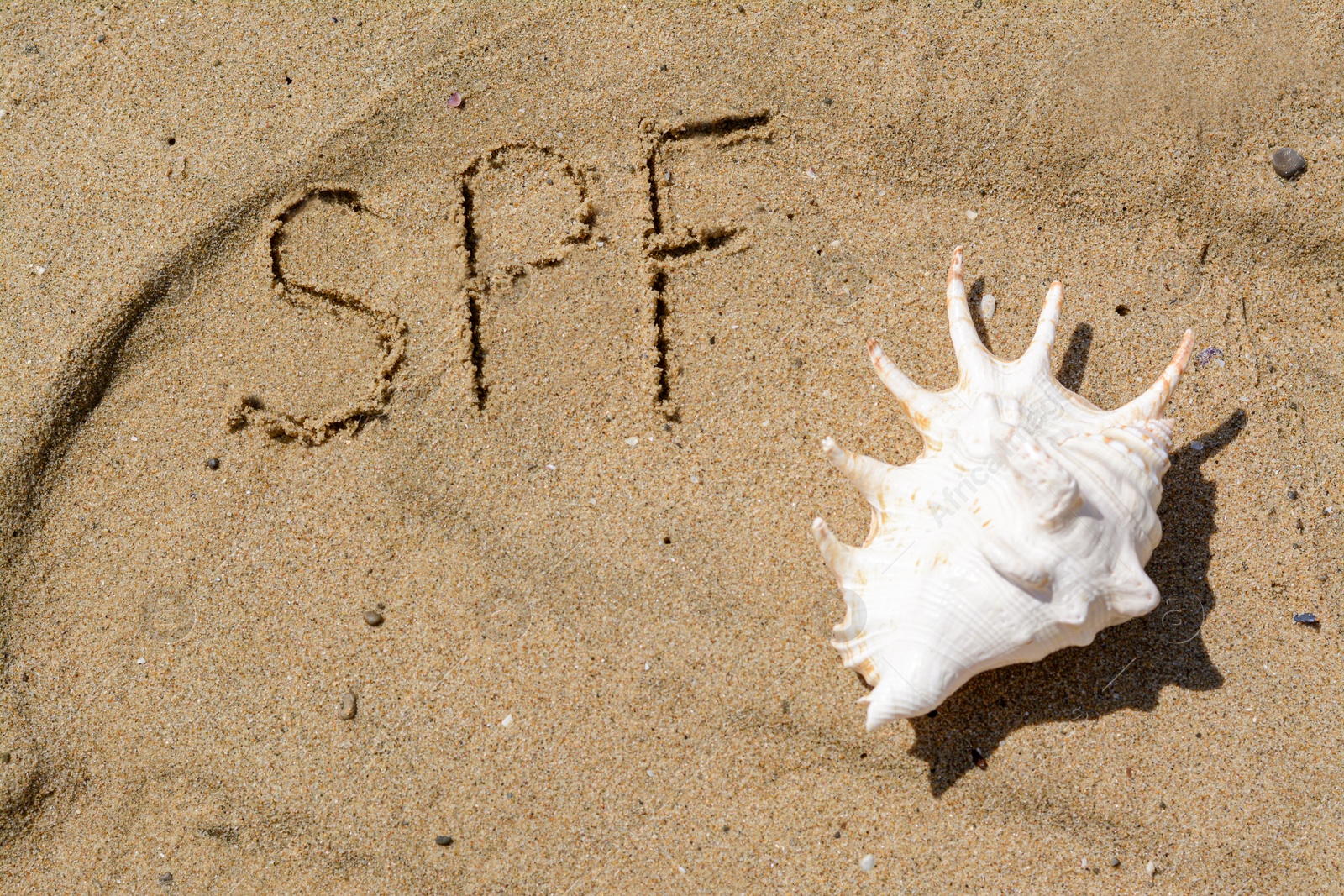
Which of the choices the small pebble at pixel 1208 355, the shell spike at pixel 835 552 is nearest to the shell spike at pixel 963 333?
the shell spike at pixel 835 552

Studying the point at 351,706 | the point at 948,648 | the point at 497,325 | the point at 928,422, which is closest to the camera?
the point at 948,648

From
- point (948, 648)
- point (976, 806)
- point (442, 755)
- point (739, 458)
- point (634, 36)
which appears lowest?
point (976, 806)

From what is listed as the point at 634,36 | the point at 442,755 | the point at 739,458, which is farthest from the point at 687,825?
the point at 634,36

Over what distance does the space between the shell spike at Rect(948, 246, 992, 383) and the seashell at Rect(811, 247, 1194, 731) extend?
1 cm

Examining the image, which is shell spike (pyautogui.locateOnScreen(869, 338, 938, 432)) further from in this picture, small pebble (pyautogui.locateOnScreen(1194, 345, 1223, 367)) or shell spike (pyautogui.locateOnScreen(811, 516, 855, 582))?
small pebble (pyautogui.locateOnScreen(1194, 345, 1223, 367))

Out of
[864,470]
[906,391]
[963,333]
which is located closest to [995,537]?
[864,470]

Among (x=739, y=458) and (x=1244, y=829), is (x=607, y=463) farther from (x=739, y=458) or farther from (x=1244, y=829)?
(x=1244, y=829)

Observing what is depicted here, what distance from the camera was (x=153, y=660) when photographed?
263 centimetres

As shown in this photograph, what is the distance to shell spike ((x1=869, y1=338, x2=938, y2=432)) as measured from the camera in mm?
2400

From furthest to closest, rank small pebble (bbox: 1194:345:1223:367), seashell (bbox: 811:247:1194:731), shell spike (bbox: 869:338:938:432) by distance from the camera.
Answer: small pebble (bbox: 1194:345:1223:367) → shell spike (bbox: 869:338:938:432) → seashell (bbox: 811:247:1194:731)

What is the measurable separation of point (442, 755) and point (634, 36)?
2307 millimetres

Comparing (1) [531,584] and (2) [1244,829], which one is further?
(1) [531,584]

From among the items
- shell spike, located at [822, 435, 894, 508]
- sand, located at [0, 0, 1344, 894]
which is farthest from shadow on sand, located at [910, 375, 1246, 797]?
shell spike, located at [822, 435, 894, 508]

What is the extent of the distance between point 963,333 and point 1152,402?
0.53 m
